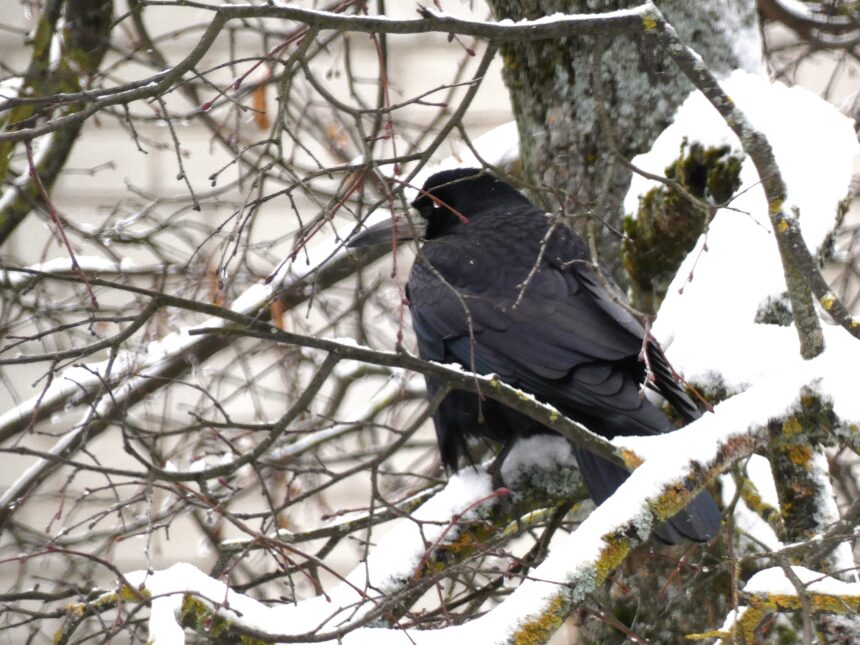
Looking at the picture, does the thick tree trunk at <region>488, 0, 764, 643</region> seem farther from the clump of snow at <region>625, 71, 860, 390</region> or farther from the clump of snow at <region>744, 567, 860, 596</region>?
the clump of snow at <region>744, 567, 860, 596</region>

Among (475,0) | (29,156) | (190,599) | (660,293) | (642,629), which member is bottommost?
(642,629)

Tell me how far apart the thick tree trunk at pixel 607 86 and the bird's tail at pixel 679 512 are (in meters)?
0.83

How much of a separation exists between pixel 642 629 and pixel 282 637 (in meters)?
1.44

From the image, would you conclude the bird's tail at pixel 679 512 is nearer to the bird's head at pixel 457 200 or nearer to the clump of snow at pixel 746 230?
the clump of snow at pixel 746 230

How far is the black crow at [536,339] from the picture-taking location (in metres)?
2.79

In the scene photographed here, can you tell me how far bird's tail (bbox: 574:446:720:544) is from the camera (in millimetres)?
2531

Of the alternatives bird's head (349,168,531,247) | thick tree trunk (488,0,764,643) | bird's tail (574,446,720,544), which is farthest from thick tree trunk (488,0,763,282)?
bird's tail (574,446,720,544)

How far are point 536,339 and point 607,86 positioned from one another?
755mm

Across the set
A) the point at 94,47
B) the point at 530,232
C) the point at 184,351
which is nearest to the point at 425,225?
the point at 530,232

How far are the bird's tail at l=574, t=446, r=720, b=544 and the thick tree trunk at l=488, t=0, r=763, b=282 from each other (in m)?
0.83

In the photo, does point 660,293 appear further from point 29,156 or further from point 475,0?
point 475,0

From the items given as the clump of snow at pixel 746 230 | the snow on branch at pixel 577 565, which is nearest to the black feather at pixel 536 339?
the clump of snow at pixel 746 230

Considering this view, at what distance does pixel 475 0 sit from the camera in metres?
6.52

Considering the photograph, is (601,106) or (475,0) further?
(475,0)
